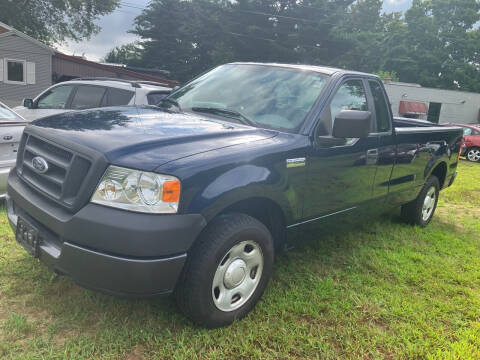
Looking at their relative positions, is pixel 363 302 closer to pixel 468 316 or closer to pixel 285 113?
pixel 468 316

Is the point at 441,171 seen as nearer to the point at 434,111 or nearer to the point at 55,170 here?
the point at 55,170

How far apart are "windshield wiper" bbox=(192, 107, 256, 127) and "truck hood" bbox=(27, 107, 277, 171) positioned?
4.2 inches

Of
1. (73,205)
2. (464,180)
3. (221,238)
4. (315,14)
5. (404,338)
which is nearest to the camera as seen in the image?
(73,205)

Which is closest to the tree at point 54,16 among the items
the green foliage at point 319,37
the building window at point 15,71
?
the green foliage at point 319,37

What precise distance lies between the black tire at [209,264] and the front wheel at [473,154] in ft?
52.8

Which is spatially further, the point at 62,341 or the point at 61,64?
the point at 61,64

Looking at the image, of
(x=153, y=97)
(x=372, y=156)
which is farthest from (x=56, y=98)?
(x=372, y=156)

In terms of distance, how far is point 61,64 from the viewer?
25.8 meters

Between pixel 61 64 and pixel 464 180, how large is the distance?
78.0 ft

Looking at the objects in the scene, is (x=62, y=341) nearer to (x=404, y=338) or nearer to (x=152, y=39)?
(x=404, y=338)

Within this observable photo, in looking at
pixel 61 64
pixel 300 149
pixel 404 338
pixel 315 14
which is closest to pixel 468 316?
pixel 404 338

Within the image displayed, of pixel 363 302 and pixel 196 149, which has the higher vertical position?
pixel 196 149

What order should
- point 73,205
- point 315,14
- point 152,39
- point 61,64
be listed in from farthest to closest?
point 152,39 < point 315,14 < point 61,64 < point 73,205

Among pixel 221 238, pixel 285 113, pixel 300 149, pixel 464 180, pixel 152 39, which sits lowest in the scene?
pixel 464 180
